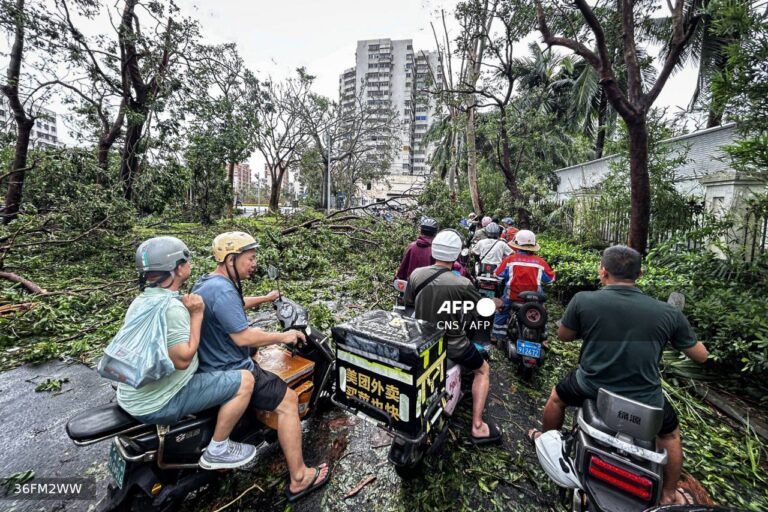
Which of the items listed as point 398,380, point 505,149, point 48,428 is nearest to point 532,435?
point 398,380

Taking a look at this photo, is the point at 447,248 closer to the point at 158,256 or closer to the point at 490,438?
the point at 490,438

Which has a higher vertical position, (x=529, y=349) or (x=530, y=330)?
(x=530, y=330)

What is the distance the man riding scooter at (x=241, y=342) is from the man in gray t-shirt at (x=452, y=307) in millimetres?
1152

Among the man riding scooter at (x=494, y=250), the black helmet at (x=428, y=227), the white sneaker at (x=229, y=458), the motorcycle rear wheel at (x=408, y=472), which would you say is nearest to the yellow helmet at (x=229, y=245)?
the white sneaker at (x=229, y=458)

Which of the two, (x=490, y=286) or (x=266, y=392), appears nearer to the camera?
(x=266, y=392)

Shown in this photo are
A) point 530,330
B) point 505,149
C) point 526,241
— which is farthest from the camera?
point 505,149

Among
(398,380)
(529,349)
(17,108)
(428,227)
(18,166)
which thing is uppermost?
(17,108)

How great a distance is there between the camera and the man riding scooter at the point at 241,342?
2154mm

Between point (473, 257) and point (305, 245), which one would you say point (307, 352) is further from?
point (305, 245)

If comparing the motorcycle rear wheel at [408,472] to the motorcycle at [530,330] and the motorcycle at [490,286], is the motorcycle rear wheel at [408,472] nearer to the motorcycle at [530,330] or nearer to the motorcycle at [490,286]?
the motorcycle at [530,330]

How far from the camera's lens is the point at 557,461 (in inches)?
82.7

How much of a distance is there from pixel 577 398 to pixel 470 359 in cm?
78

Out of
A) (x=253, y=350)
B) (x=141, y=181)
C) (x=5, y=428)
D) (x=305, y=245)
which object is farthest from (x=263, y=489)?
(x=141, y=181)

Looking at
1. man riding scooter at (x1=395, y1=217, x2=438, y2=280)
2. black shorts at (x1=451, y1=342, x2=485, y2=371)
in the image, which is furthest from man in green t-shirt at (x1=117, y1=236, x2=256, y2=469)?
man riding scooter at (x1=395, y1=217, x2=438, y2=280)
